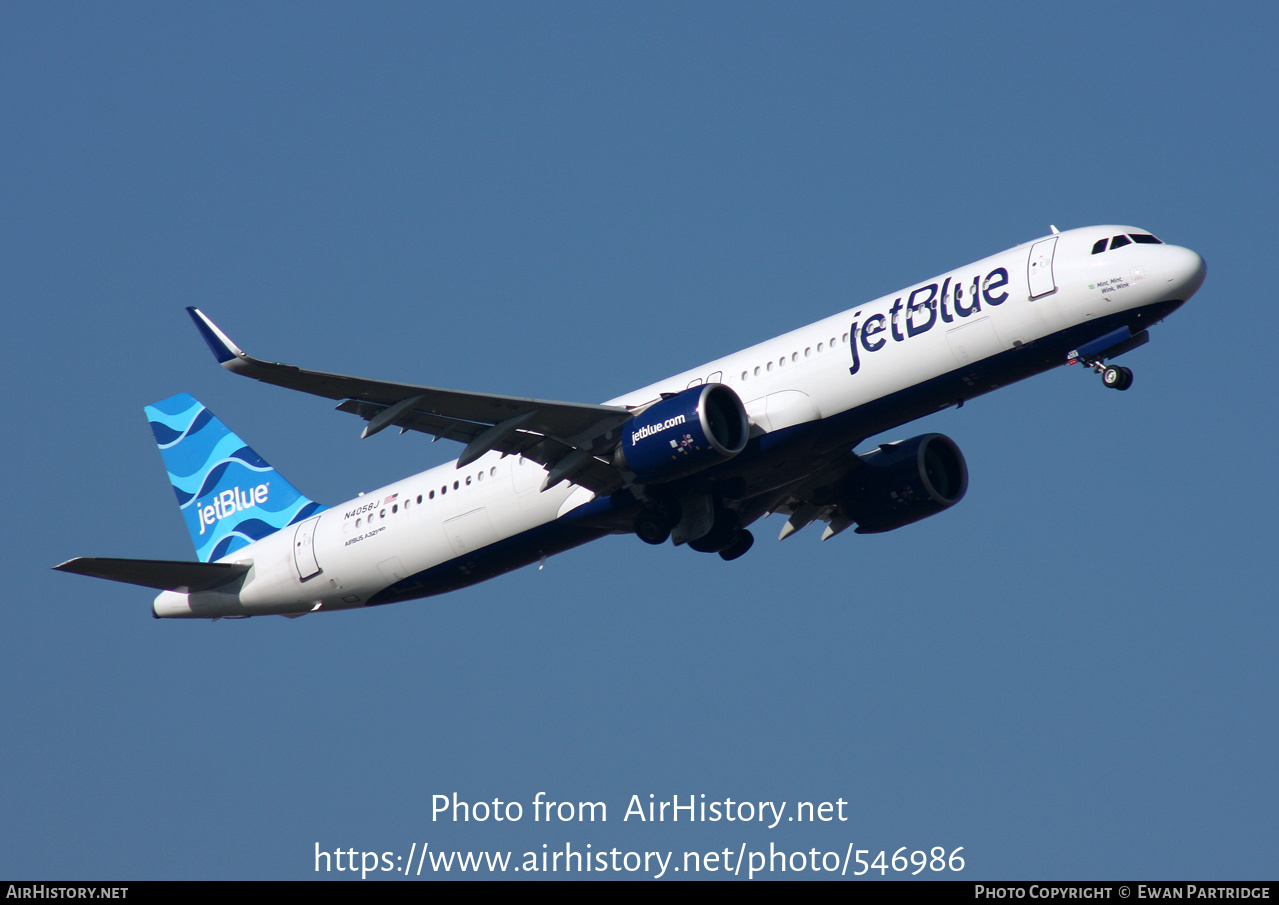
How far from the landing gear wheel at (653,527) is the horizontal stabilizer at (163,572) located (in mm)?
10566

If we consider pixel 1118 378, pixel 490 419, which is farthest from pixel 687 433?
pixel 1118 378

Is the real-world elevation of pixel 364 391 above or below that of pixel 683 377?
below

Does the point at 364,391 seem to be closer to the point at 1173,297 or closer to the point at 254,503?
the point at 254,503

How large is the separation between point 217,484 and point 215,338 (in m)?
13.7

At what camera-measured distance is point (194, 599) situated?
38.3m

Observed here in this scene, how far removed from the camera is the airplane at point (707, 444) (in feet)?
98.9

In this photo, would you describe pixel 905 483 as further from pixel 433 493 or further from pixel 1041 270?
pixel 433 493

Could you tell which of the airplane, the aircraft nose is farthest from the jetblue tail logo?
the aircraft nose

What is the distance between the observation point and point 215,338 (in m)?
28.5

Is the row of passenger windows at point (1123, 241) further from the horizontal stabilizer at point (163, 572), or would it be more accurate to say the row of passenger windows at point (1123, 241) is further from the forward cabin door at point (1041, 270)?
the horizontal stabilizer at point (163, 572)

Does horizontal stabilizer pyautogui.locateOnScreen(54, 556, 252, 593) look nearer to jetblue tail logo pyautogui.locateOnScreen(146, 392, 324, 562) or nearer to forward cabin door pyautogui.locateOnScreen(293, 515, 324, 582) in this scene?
forward cabin door pyautogui.locateOnScreen(293, 515, 324, 582)
